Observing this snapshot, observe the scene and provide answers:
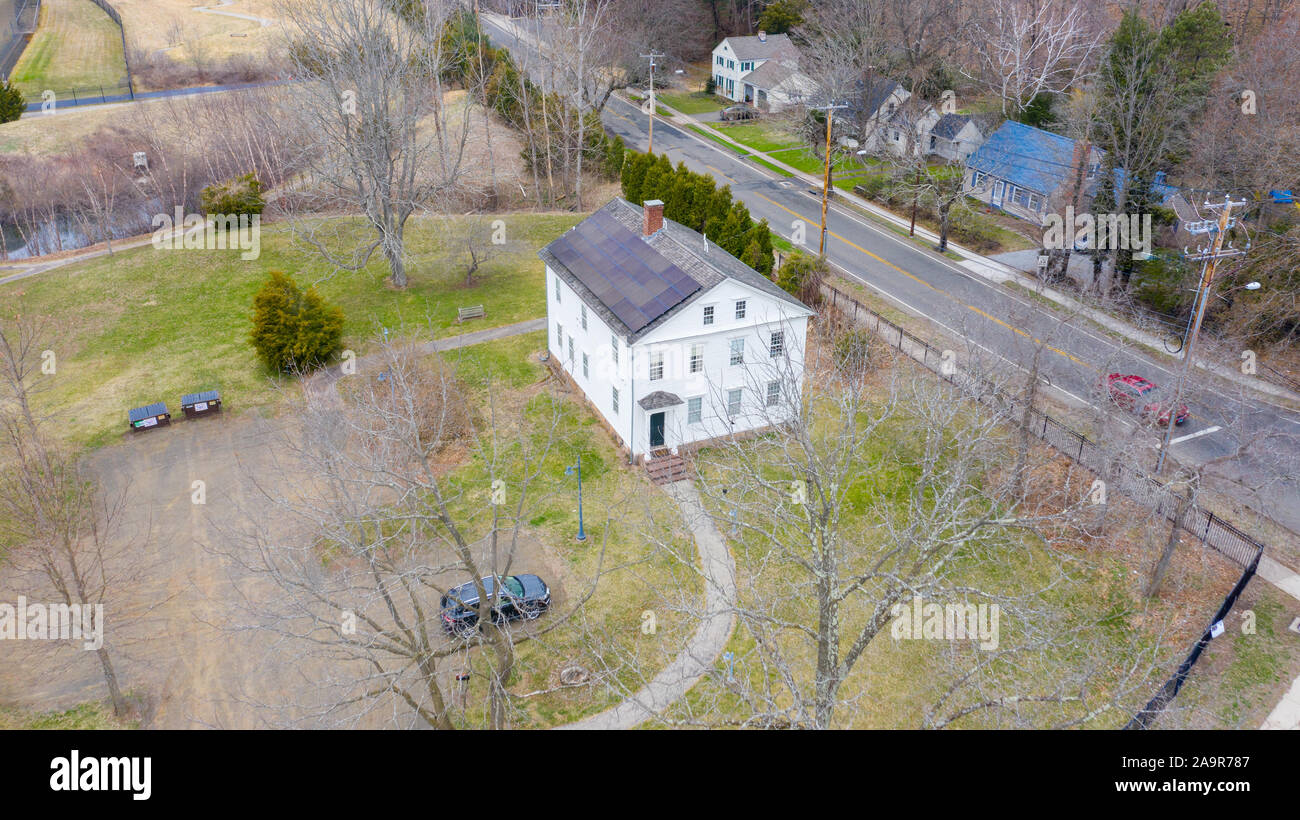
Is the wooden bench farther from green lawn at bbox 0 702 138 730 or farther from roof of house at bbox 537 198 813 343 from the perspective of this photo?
green lawn at bbox 0 702 138 730

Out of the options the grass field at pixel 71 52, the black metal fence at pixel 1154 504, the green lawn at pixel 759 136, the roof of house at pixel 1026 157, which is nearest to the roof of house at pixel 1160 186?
the roof of house at pixel 1026 157

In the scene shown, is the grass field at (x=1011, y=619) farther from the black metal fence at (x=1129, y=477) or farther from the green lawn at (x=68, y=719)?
the green lawn at (x=68, y=719)

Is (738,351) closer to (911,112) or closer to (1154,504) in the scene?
(1154,504)

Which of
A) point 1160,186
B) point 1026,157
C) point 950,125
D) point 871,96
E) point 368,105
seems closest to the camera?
point 368,105

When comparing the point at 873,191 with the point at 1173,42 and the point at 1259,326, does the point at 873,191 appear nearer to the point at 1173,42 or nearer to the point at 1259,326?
the point at 1173,42

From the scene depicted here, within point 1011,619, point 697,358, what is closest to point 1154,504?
point 1011,619

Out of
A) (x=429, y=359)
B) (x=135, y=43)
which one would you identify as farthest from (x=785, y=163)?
(x=135, y=43)
